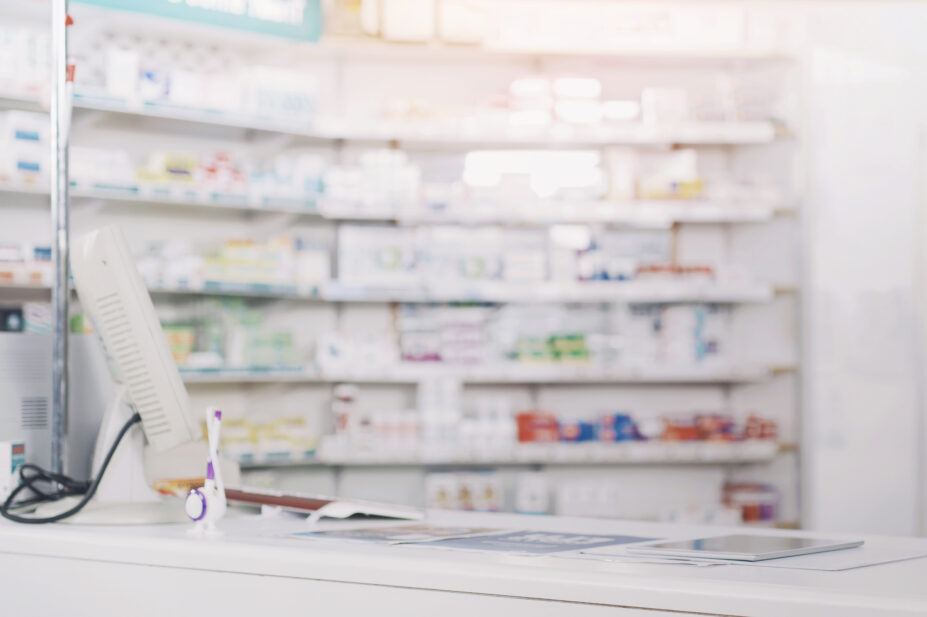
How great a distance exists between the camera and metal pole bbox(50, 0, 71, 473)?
6.79ft

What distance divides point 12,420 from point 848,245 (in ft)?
12.9

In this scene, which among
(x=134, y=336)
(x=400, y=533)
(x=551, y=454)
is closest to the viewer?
(x=400, y=533)

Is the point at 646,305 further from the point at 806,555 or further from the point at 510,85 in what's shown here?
the point at 806,555

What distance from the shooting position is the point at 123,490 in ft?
6.19

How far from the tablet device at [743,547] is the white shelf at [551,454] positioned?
9.66 feet

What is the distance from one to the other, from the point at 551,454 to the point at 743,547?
3130mm

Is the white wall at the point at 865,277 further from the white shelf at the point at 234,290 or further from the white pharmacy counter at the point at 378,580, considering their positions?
the white pharmacy counter at the point at 378,580

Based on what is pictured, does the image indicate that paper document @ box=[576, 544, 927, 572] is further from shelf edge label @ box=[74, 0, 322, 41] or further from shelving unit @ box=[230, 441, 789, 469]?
shelf edge label @ box=[74, 0, 322, 41]

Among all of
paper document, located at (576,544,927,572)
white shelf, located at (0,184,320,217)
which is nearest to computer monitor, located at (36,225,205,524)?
paper document, located at (576,544,927,572)

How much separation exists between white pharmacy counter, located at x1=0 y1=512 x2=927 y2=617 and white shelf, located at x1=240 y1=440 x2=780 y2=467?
2716 millimetres

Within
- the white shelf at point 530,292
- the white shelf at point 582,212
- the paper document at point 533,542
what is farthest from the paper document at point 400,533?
the white shelf at point 582,212

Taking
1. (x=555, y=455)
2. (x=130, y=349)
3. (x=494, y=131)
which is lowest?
(x=555, y=455)

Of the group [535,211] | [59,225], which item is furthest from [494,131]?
[59,225]

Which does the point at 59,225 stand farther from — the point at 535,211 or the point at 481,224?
the point at 481,224
